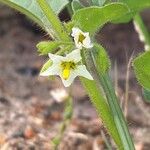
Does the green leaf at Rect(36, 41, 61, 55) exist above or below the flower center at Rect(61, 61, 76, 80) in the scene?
above

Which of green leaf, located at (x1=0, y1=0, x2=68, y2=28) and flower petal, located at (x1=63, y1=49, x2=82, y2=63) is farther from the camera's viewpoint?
green leaf, located at (x1=0, y1=0, x2=68, y2=28)

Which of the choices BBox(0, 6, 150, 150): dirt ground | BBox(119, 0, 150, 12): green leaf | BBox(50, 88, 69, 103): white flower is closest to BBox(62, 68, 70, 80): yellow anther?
BBox(119, 0, 150, 12): green leaf

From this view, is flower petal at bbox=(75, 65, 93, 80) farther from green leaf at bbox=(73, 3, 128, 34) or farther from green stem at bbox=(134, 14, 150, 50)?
green stem at bbox=(134, 14, 150, 50)

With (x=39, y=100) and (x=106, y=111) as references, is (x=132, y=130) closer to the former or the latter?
(x=39, y=100)

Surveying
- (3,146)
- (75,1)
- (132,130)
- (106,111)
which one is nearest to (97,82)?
(106,111)

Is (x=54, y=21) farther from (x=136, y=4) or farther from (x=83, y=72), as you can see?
(x=136, y=4)

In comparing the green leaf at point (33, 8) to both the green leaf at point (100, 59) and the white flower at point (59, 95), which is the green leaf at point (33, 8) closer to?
the green leaf at point (100, 59)

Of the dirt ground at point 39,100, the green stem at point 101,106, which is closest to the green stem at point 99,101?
the green stem at point 101,106

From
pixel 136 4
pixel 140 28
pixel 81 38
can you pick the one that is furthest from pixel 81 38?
pixel 140 28
